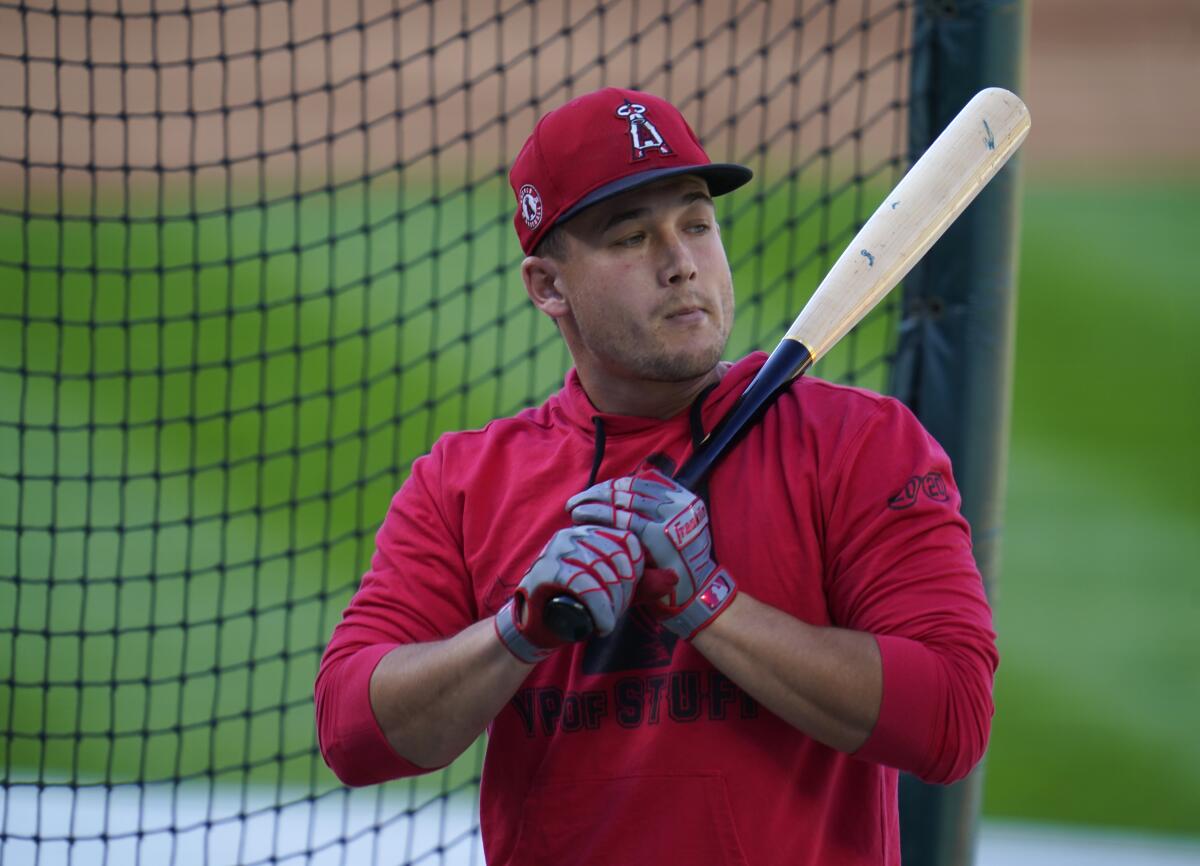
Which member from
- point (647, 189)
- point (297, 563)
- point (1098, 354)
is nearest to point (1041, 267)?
point (1098, 354)

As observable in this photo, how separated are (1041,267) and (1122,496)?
2032mm

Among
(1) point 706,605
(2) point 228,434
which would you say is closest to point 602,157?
(1) point 706,605

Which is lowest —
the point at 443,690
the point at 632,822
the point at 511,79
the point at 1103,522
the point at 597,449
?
the point at 1103,522

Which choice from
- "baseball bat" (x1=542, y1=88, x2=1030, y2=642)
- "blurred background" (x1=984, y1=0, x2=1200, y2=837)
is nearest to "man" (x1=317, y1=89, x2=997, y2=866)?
"baseball bat" (x1=542, y1=88, x2=1030, y2=642)

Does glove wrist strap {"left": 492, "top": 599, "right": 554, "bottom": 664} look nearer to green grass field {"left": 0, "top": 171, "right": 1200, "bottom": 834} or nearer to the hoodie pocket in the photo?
the hoodie pocket

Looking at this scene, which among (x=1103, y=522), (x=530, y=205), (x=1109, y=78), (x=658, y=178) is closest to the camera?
(x=658, y=178)

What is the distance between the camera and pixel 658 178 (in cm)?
154

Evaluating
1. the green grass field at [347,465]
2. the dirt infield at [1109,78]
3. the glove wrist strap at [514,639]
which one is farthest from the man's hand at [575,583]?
the dirt infield at [1109,78]

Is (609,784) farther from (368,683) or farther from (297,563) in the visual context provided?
(297,563)

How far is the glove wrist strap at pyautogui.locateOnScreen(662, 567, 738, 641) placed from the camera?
4.43 feet

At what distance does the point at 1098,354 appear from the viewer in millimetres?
6801

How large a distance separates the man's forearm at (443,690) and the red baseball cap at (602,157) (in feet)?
1.66

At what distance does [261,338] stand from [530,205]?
4.58 meters

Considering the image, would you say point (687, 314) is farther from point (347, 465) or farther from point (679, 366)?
point (347, 465)
